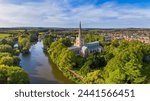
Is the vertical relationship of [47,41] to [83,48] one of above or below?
above

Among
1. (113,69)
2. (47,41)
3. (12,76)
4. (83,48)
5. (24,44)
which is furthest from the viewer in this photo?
(47,41)

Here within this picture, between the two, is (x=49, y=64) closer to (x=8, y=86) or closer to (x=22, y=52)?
(x=22, y=52)

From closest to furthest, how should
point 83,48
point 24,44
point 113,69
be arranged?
point 113,69, point 83,48, point 24,44

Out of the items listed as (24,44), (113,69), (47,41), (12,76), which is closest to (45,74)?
(113,69)

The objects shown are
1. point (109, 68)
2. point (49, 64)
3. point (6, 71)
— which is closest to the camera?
point (6, 71)

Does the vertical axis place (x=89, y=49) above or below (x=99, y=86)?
below

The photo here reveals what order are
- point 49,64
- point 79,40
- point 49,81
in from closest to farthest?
1. point 49,81
2. point 49,64
3. point 79,40

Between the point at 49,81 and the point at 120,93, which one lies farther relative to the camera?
the point at 49,81

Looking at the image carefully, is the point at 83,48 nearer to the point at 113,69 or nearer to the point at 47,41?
the point at 47,41

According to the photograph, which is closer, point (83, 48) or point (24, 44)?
point (83, 48)

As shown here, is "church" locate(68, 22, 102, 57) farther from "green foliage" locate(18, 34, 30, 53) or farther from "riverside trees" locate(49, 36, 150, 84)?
"riverside trees" locate(49, 36, 150, 84)

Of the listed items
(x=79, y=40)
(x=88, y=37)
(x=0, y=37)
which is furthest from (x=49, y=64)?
(x=88, y=37)
